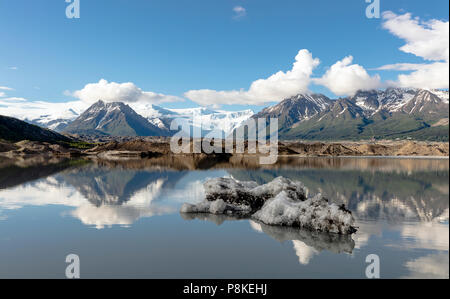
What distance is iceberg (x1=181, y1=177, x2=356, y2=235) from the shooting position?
823 inches

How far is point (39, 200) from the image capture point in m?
32.5

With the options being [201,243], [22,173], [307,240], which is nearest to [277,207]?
[307,240]

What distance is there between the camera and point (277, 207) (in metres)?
23.5

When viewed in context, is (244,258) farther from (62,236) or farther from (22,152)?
(22,152)

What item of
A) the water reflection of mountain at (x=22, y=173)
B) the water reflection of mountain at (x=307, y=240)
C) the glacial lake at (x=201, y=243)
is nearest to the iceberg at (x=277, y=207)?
the water reflection of mountain at (x=307, y=240)

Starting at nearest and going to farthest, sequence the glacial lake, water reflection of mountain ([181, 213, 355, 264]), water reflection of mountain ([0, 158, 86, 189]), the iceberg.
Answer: the glacial lake < water reflection of mountain ([181, 213, 355, 264]) < the iceberg < water reflection of mountain ([0, 158, 86, 189])

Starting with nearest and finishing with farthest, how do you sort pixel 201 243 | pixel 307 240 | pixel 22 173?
pixel 201 243
pixel 307 240
pixel 22 173

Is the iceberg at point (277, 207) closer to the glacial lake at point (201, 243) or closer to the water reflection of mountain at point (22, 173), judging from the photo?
the glacial lake at point (201, 243)

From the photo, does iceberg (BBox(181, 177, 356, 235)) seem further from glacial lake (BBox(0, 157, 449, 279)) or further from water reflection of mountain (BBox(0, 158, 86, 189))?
water reflection of mountain (BBox(0, 158, 86, 189))

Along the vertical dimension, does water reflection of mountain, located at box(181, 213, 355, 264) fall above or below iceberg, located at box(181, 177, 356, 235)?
below

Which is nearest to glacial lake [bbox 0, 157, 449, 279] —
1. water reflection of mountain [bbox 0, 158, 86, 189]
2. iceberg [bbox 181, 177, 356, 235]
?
iceberg [bbox 181, 177, 356, 235]

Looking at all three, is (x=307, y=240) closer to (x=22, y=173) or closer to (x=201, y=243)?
(x=201, y=243)

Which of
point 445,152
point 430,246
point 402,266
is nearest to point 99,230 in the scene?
point 402,266

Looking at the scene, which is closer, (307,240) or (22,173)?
(307,240)
